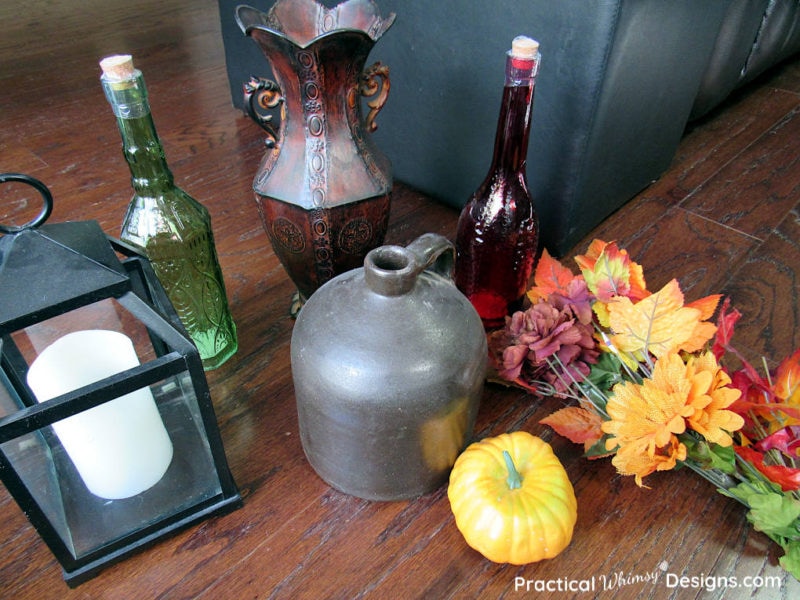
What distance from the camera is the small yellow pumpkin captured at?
1.62 ft

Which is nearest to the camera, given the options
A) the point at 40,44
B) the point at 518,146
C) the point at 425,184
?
the point at 518,146

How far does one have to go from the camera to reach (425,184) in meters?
0.99

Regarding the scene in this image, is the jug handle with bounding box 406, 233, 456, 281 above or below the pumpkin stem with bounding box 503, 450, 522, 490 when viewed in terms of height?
above

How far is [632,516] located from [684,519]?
5 cm

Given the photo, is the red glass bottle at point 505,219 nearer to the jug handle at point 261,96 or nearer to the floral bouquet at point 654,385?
the floral bouquet at point 654,385

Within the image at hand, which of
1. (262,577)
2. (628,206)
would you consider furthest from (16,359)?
(628,206)

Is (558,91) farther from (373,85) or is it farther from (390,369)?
(390,369)

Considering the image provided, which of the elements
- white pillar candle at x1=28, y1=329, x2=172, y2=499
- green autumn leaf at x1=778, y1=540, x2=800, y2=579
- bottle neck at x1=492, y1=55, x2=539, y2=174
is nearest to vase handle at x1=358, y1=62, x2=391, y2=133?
bottle neck at x1=492, y1=55, x2=539, y2=174

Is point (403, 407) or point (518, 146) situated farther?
point (518, 146)

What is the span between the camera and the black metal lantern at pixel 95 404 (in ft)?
1.42

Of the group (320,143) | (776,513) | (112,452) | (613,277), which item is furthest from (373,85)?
(776,513)

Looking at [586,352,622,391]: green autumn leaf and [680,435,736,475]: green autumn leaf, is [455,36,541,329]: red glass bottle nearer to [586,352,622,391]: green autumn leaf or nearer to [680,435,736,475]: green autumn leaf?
[586,352,622,391]: green autumn leaf

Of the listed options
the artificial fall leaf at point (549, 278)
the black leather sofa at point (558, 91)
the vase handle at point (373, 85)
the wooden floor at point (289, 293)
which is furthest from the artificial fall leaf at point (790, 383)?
the vase handle at point (373, 85)

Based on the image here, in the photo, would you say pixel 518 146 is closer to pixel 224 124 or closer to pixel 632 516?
pixel 632 516
